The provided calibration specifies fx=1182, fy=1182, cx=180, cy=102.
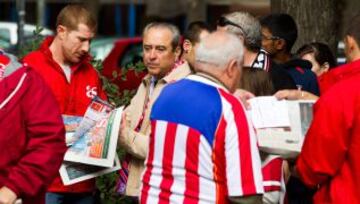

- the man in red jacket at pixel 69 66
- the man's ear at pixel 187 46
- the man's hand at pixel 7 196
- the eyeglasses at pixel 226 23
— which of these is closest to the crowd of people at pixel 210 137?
the man's hand at pixel 7 196

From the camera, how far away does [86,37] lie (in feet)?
25.1

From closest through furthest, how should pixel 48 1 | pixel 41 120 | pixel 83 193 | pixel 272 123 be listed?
pixel 41 120, pixel 272 123, pixel 83 193, pixel 48 1

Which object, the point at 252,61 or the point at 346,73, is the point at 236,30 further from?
the point at 346,73

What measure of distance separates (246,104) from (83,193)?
1.90m

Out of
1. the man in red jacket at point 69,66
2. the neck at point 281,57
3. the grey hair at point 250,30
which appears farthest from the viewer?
the neck at point 281,57

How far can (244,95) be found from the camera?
643 cm

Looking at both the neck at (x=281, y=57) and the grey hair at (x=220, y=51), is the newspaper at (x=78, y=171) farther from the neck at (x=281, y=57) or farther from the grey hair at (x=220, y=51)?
the grey hair at (x=220, y=51)

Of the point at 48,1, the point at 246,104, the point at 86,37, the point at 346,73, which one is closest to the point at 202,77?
the point at 246,104

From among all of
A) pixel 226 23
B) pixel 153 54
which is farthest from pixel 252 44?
pixel 153 54

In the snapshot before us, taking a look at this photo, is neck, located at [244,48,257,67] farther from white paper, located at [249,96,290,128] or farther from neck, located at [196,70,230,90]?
neck, located at [196,70,230,90]

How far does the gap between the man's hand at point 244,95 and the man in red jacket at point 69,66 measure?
1.50 metres

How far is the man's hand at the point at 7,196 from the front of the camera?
5.70 metres

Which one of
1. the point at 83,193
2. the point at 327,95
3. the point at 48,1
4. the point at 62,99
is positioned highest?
the point at 327,95

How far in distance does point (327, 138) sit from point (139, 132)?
69.3 inches
